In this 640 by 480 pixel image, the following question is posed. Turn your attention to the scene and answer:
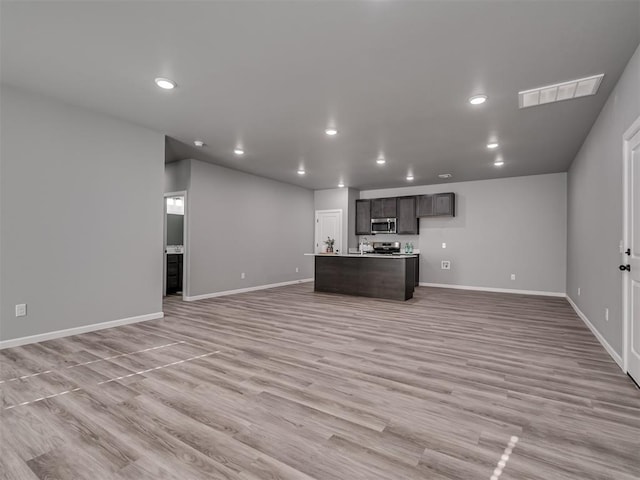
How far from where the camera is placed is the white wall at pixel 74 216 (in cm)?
336

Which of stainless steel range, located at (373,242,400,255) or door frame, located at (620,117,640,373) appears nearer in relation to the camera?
door frame, located at (620,117,640,373)

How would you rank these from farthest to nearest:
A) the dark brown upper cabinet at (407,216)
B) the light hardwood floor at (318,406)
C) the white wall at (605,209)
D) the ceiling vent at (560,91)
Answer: the dark brown upper cabinet at (407,216) < the ceiling vent at (560,91) < the white wall at (605,209) < the light hardwood floor at (318,406)

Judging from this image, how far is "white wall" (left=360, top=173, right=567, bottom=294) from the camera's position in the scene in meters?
6.95

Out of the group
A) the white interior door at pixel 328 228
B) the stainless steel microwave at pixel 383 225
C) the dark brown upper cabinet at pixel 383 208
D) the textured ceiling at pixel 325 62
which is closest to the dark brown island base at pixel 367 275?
the white interior door at pixel 328 228

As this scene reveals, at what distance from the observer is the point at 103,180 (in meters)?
4.05

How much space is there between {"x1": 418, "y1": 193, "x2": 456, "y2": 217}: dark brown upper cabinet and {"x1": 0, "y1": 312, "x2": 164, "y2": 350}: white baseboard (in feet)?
20.6

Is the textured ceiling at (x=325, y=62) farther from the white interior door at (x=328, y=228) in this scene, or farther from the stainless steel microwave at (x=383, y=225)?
the white interior door at (x=328, y=228)

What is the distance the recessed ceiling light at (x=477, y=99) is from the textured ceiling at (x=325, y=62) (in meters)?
0.07

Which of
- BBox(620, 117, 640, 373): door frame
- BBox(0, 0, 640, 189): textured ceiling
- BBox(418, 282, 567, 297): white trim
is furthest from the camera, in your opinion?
BBox(418, 282, 567, 297): white trim

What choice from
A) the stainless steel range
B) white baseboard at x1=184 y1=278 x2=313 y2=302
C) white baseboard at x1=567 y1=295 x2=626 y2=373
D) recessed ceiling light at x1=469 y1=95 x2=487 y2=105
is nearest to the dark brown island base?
white baseboard at x1=184 y1=278 x2=313 y2=302

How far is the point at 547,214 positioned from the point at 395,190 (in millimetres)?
3514

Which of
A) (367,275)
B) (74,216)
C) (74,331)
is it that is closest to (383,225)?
(367,275)

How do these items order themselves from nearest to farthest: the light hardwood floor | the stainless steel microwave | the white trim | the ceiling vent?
the light hardwood floor, the ceiling vent, the white trim, the stainless steel microwave

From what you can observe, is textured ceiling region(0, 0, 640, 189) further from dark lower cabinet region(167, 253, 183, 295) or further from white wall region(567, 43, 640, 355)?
A: dark lower cabinet region(167, 253, 183, 295)
